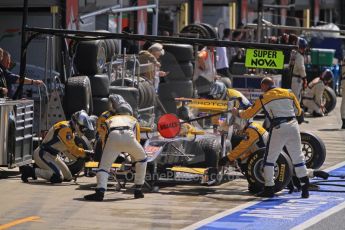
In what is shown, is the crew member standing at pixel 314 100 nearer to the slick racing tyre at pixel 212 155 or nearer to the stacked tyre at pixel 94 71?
the stacked tyre at pixel 94 71

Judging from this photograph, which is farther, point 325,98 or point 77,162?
point 325,98

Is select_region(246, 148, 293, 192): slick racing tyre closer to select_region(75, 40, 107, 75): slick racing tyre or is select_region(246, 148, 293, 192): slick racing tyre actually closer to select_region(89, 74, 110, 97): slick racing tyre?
select_region(89, 74, 110, 97): slick racing tyre

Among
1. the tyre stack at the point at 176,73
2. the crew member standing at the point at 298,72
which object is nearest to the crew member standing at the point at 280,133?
the tyre stack at the point at 176,73

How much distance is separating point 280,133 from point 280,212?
1404 mm

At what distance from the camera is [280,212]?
12828 millimetres

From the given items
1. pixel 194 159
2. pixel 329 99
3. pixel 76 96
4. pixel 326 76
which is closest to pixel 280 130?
pixel 194 159

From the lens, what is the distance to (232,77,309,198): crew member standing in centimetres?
1384

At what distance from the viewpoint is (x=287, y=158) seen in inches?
555

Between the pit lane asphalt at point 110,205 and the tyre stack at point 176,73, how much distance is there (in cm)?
719

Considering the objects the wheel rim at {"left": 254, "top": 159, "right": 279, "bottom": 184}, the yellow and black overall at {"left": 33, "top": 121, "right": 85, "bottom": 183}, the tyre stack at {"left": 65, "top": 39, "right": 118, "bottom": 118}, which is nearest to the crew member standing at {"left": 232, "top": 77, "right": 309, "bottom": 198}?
the wheel rim at {"left": 254, "top": 159, "right": 279, "bottom": 184}

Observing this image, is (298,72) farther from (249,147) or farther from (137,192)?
(137,192)

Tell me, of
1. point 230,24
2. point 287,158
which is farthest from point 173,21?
point 287,158

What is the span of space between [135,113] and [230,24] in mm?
16327

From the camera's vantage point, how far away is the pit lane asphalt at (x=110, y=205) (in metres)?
12.0
